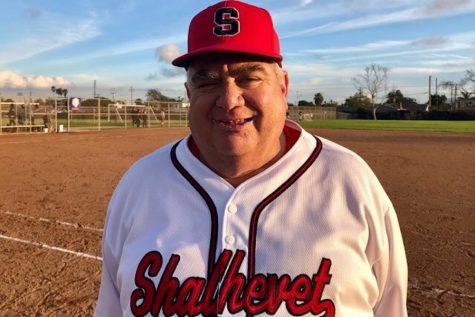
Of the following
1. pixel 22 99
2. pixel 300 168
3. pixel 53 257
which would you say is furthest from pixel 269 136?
pixel 22 99

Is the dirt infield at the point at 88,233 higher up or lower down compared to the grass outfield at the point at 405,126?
A: lower down

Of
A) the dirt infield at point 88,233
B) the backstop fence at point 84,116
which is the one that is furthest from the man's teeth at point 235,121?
the backstop fence at point 84,116

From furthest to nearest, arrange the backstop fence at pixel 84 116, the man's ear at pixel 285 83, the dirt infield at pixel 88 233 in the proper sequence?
the backstop fence at pixel 84 116, the dirt infield at pixel 88 233, the man's ear at pixel 285 83

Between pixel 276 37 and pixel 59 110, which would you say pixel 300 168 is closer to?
pixel 276 37

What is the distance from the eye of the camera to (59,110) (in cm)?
3064

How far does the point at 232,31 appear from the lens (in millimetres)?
1563

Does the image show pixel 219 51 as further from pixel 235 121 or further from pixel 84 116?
pixel 84 116

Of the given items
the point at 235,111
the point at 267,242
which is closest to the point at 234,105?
the point at 235,111

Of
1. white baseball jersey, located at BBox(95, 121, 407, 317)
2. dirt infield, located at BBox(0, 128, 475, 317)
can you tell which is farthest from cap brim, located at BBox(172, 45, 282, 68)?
dirt infield, located at BBox(0, 128, 475, 317)

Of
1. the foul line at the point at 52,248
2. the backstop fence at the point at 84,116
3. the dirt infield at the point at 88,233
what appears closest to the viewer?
the dirt infield at the point at 88,233

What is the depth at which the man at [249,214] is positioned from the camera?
1533mm

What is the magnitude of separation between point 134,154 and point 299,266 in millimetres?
14302

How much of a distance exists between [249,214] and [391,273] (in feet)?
1.77

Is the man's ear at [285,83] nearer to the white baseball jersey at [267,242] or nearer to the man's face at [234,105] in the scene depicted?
the man's face at [234,105]
